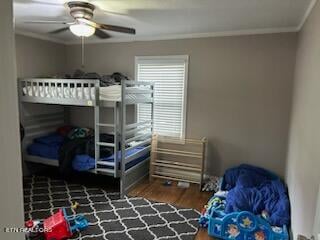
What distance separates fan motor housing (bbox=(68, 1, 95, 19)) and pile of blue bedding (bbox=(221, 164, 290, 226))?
245cm

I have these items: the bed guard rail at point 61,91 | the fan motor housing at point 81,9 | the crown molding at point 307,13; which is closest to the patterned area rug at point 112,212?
the bed guard rail at point 61,91

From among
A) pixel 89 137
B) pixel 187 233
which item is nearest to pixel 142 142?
pixel 89 137

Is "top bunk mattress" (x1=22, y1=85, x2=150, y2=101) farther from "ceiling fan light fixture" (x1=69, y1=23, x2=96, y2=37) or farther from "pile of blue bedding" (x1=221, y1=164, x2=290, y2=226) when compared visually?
"pile of blue bedding" (x1=221, y1=164, x2=290, y2=226)

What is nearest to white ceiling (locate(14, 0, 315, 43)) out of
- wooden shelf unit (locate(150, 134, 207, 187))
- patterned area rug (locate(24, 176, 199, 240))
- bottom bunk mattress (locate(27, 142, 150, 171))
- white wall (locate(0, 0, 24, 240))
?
wooden shelf unit (locate(150, 134, 207, 187))

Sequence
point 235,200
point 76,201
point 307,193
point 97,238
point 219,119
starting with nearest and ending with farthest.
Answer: point 307,193
point 97,238
point 235,200
point 76,201
point 219,119

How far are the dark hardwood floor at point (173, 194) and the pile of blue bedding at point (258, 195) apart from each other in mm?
386

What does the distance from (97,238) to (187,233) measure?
2.99 feet

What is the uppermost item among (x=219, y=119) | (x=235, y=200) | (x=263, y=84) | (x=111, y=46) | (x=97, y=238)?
(x=111, y=46)

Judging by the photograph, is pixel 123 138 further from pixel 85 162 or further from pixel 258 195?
pixel 258 195

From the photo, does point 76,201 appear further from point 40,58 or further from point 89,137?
point 40,58

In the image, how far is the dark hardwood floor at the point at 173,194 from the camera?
327 centimetres

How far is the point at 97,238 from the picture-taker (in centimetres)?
244

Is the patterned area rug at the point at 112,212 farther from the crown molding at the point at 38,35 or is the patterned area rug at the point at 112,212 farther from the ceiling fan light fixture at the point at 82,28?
the crown molding at the point at 38,35

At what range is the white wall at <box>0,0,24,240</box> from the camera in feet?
2.19
